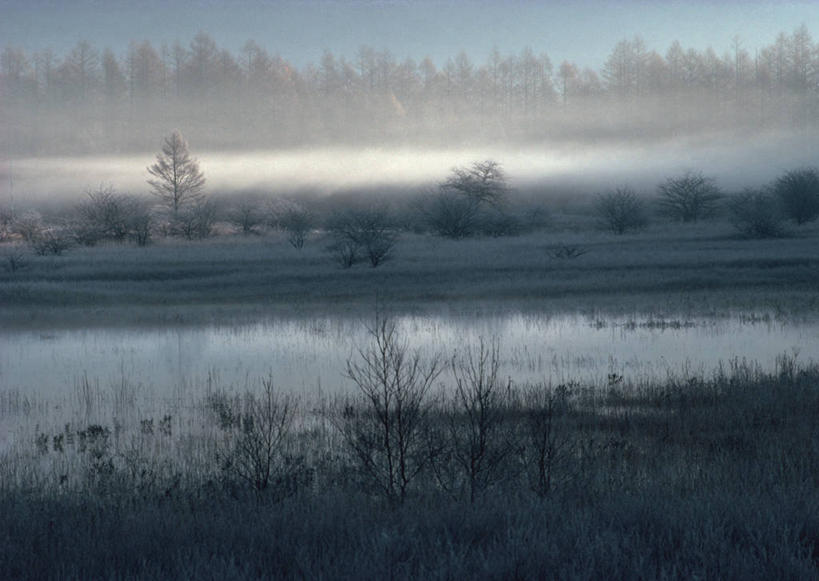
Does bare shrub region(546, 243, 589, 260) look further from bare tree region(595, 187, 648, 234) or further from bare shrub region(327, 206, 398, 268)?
bare tree region(595, 187, 648, 234)

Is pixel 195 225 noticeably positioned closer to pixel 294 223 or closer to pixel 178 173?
pixel 294 223

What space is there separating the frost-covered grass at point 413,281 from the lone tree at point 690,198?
24.5 m

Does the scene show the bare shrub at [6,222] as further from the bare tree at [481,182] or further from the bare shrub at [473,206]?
the bare tree at [481,182]

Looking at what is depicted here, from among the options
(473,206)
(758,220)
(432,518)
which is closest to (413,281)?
(432,518)

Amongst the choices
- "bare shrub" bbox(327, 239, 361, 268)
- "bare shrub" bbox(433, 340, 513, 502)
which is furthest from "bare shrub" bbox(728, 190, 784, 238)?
"bare shrub" bbox(433, 340, 513, 502)

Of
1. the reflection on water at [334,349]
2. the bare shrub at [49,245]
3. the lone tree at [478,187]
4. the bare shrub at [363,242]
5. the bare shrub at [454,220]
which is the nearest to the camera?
the reflection on water at [334,349]

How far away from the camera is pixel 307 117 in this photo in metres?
102

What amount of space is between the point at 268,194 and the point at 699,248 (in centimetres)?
6350

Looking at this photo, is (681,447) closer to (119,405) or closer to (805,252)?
(119,405)

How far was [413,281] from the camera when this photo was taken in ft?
114

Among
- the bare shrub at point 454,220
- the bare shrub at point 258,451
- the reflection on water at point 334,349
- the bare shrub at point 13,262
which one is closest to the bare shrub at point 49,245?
the bare shrub at point 13,262

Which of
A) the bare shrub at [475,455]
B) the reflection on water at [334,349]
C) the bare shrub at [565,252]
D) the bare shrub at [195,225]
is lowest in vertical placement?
the reflection on water at [334,349]

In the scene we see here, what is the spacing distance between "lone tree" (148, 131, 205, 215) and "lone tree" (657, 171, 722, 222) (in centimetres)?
4246

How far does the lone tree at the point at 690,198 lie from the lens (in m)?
72.3
